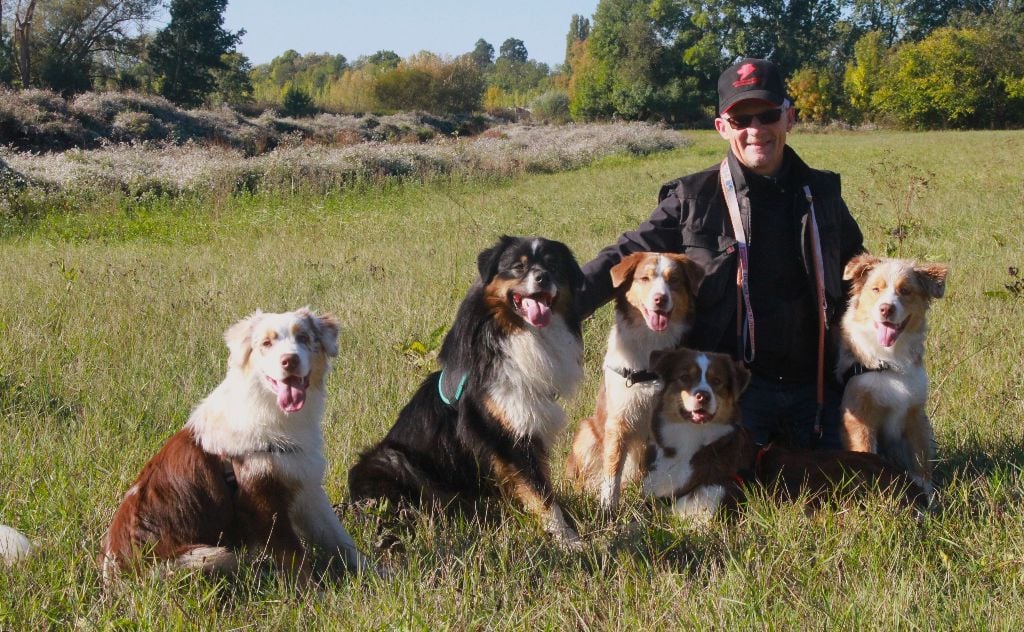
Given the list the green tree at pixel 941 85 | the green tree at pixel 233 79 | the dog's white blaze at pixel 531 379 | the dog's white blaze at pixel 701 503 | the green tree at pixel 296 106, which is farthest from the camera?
the green tree at pixel 941 85

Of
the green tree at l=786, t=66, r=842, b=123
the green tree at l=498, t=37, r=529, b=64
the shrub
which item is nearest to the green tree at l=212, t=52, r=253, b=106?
the shrub

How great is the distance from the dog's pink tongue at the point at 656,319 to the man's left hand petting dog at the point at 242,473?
1.65 meters

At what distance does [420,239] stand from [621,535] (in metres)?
8.52

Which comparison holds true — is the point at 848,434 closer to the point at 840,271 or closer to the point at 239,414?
the point at 840,271

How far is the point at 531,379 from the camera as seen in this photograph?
3.98m

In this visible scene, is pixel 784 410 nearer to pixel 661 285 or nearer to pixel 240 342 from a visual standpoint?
pixel 661 285

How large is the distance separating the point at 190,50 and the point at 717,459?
4945cm

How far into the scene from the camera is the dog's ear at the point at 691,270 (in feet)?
13.7

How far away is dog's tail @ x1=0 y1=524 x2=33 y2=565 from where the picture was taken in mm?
3143

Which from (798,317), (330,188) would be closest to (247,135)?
(330,188)

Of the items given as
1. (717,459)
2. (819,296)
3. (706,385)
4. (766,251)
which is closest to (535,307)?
(706,385)

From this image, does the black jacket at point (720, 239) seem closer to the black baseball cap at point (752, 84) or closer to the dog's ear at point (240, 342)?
the black baseball cap at point (752, 84)

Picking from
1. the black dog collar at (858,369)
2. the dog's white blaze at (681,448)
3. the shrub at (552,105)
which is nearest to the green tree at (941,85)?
the shrub at (552,105)

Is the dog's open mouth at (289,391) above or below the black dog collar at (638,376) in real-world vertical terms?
above
